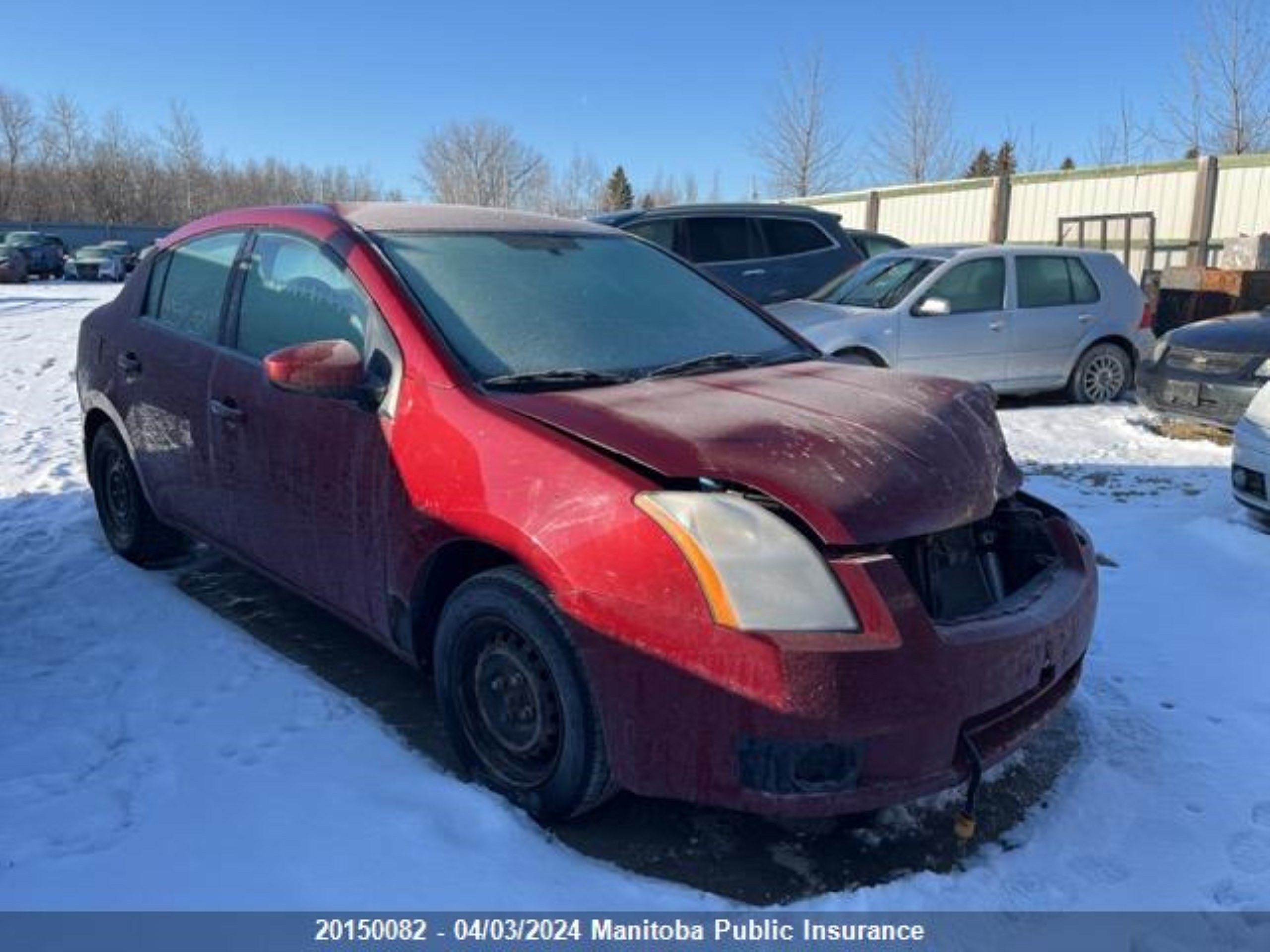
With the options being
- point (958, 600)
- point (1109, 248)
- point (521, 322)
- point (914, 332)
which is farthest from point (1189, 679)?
point (1109, 248)

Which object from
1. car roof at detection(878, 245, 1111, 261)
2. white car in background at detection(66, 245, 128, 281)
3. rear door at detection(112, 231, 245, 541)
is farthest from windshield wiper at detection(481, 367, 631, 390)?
white car in background at detection(66, 245, 128, 281)

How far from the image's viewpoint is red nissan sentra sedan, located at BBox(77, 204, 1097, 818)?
2266 mm

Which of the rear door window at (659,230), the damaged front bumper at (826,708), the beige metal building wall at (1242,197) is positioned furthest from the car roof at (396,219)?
the beige metal building wall at (1242,197)

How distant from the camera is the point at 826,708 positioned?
2.21 meters

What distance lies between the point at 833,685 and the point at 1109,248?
714 inches

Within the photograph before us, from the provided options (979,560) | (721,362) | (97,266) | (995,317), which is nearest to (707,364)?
(721,362)

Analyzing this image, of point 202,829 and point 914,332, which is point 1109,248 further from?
point 202,829

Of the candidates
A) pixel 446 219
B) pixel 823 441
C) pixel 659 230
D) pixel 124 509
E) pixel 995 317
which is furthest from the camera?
pixel 659 230

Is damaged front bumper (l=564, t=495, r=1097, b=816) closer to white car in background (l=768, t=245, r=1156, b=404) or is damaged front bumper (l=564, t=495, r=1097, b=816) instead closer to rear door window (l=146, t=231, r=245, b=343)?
rear door window (l=146, t=231, r=245, b=343)

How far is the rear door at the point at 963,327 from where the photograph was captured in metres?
8.53

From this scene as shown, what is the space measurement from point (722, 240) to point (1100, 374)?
3.93 meters

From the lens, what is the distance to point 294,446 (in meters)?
3.29

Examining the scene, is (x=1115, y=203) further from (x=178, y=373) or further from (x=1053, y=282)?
(x=178, y=373)

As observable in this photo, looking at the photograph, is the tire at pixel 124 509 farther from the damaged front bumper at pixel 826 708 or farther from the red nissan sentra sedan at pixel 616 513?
the damaged front bumper at pixel 826 708
